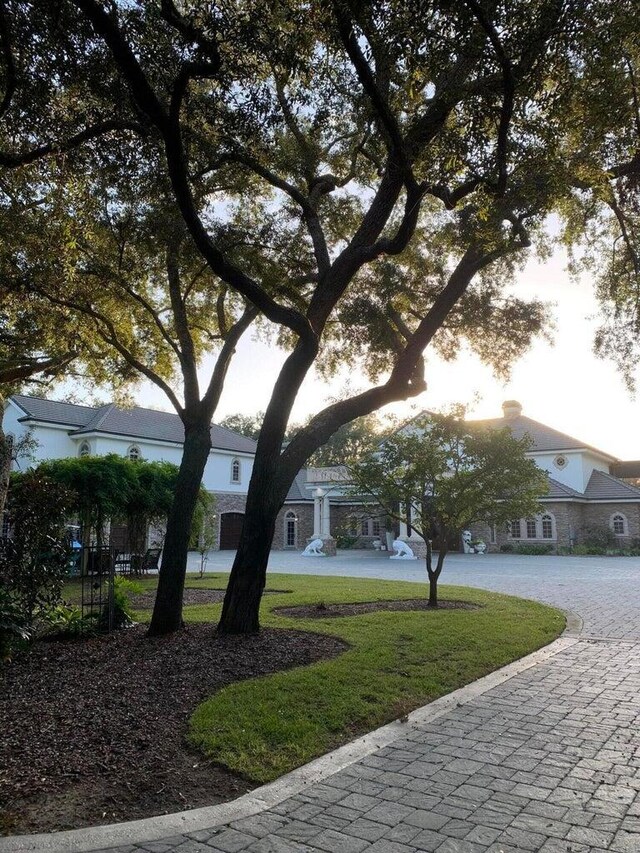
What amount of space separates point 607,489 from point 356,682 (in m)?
32.5

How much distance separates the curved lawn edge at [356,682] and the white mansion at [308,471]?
19.9 meters

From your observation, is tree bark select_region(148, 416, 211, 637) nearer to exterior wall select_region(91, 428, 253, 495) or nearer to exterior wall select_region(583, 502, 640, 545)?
exterior wall select_region(91, 428, 253, 495)

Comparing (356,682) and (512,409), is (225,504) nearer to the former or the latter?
(512,409)

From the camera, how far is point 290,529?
42125mm

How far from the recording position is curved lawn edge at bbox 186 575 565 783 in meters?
4.67

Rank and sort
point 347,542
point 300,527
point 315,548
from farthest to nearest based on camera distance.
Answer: point 300,527 → point 347,542 → point 315,548

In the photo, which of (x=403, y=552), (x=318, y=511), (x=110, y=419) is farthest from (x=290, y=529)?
(x=110, y=419)

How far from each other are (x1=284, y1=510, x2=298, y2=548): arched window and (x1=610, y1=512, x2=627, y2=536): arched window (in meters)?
19.3

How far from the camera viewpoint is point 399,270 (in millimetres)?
12219

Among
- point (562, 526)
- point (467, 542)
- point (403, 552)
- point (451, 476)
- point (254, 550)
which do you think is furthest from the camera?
point (467, 542)

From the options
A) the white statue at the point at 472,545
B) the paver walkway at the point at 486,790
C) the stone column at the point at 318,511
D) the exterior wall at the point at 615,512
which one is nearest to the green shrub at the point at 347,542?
the stone column at the point at 318,511

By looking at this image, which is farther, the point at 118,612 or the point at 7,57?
the point at 118,612

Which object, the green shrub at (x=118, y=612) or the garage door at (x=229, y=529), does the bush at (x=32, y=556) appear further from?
the garage door at (x=229, y=529)

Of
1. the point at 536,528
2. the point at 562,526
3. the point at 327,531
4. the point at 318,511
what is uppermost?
the point at 318,511
